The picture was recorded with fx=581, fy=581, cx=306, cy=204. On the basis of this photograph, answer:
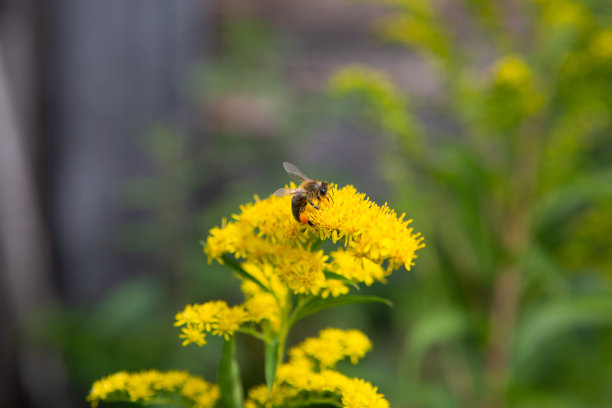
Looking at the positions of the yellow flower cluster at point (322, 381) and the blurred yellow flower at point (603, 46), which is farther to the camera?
the blurred yellow flower at point (603, 46)

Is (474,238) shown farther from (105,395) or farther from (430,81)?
(430,81)

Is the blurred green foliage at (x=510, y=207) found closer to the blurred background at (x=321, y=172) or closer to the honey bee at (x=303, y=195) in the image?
the blurred background at (x=321, y=172)

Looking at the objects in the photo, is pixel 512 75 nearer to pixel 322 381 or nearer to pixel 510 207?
pixel 510 207

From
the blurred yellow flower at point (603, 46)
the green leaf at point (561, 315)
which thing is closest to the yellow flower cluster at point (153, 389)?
the green leaf at point (561, 315)

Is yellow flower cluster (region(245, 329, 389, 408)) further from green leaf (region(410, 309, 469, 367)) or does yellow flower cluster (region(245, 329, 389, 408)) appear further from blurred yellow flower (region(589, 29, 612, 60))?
blurred yellow flower (region(589, 29, 612, 60))

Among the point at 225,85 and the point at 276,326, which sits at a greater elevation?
the point at 225,85

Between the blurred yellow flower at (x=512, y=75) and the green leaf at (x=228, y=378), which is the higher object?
the blurred yellow flower at (x=512, y=75)

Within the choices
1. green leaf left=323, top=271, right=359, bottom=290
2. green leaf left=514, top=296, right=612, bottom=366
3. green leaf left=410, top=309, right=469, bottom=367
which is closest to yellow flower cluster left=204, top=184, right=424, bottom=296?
green leaf left=323, top=271, right=359, bottom=290

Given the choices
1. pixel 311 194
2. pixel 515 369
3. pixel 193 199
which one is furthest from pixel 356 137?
pixel 311 194
